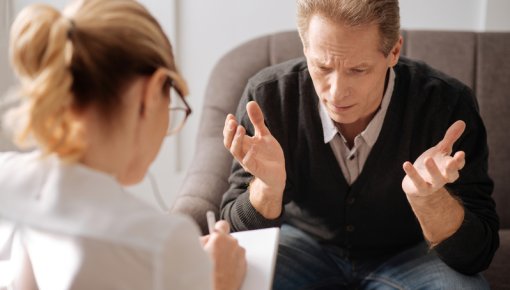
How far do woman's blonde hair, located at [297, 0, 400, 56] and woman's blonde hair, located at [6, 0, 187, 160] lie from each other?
58 centimetres

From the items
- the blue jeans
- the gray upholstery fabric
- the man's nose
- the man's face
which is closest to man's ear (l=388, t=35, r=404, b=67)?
the man's face

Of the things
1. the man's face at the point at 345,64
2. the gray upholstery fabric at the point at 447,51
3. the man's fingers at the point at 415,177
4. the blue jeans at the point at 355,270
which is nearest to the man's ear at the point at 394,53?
the man's face at the point at 345,64

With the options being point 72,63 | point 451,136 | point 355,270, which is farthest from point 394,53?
point 72,63

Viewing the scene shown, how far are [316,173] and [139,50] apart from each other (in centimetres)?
78

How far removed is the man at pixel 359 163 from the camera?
1420 mm

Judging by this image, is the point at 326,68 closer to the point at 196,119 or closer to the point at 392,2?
the point at 392,2

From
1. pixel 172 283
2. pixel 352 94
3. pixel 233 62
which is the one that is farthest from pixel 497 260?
pixel 172 283

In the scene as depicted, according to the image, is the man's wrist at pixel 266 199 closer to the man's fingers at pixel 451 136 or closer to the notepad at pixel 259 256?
the notepad at pixel 259 256

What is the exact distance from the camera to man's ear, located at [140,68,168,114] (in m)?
0.94

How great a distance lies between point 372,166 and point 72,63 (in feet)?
2.86

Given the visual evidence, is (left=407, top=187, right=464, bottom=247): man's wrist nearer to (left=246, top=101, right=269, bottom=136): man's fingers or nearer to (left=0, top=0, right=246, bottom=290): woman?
(left=246, top=101, right=269, bottom=136): man's fingers

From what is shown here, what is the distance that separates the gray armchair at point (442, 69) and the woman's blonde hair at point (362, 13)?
0.58 m

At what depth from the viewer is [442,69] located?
2035 mm

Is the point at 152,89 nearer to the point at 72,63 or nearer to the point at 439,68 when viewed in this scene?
the point at 72,63
